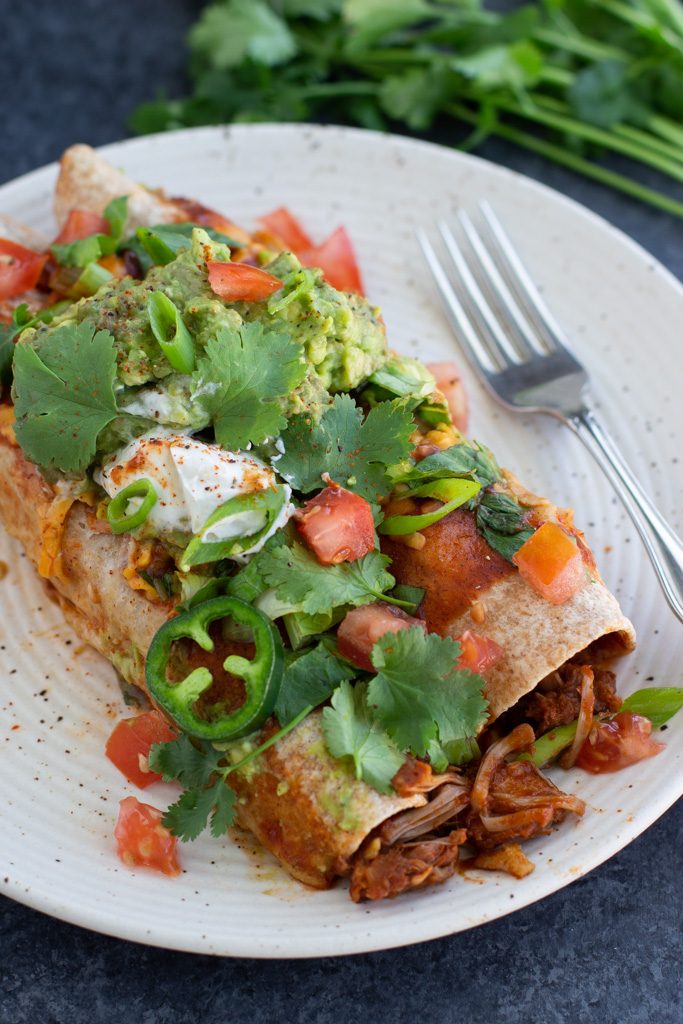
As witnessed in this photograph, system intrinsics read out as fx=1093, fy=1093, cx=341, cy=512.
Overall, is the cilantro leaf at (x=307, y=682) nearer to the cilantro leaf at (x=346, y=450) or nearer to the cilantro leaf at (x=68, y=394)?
the cilantro leaf at (x=346, y=450)

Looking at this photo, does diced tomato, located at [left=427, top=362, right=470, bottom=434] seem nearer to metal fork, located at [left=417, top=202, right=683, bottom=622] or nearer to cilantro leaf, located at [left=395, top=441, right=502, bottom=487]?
metal fork, located at [left=417, top=202, right=683, bottom=622]

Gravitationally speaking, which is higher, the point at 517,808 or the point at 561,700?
the point at 561,700

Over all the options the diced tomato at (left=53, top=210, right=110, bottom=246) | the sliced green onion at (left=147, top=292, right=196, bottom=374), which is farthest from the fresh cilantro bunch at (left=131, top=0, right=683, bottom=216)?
the sliced green onion at (left=147, top=292, right=196, bottom=374)

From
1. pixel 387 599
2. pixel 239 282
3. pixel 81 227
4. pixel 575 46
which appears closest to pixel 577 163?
pixel 575 46

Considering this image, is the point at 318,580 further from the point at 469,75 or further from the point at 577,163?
the point at 577,163

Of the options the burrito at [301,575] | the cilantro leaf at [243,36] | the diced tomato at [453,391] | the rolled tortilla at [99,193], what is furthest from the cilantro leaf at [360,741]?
the cilantro leaf at [243,36]

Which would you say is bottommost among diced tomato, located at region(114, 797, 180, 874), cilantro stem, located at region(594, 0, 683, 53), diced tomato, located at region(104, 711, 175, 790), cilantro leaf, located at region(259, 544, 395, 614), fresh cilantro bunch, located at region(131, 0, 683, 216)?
diced tomato, located at region(114, 797, 180, 874)
